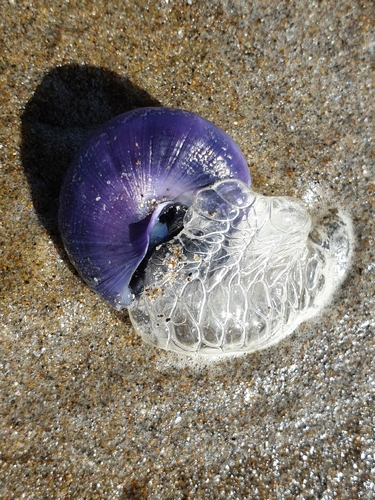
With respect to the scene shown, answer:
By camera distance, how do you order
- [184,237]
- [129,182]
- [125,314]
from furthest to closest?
[125,314]
[184,237]
[129,182]

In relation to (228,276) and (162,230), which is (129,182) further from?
(228,276)

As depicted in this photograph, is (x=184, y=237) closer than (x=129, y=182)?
No

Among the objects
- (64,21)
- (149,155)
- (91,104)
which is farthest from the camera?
(91,104)

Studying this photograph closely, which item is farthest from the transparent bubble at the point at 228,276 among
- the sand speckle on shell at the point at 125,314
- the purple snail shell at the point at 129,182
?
the sand speckle on shell at the point at 125,314

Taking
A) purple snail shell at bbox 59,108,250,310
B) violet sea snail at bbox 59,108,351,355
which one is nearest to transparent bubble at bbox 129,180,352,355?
violet sea snail at bbox 59,108,351,355

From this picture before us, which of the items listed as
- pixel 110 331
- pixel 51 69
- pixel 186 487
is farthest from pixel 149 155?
pixel 186 487

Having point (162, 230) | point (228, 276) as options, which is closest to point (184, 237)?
point (162, 230)

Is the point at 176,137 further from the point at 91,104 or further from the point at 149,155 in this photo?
the point at 91,104
